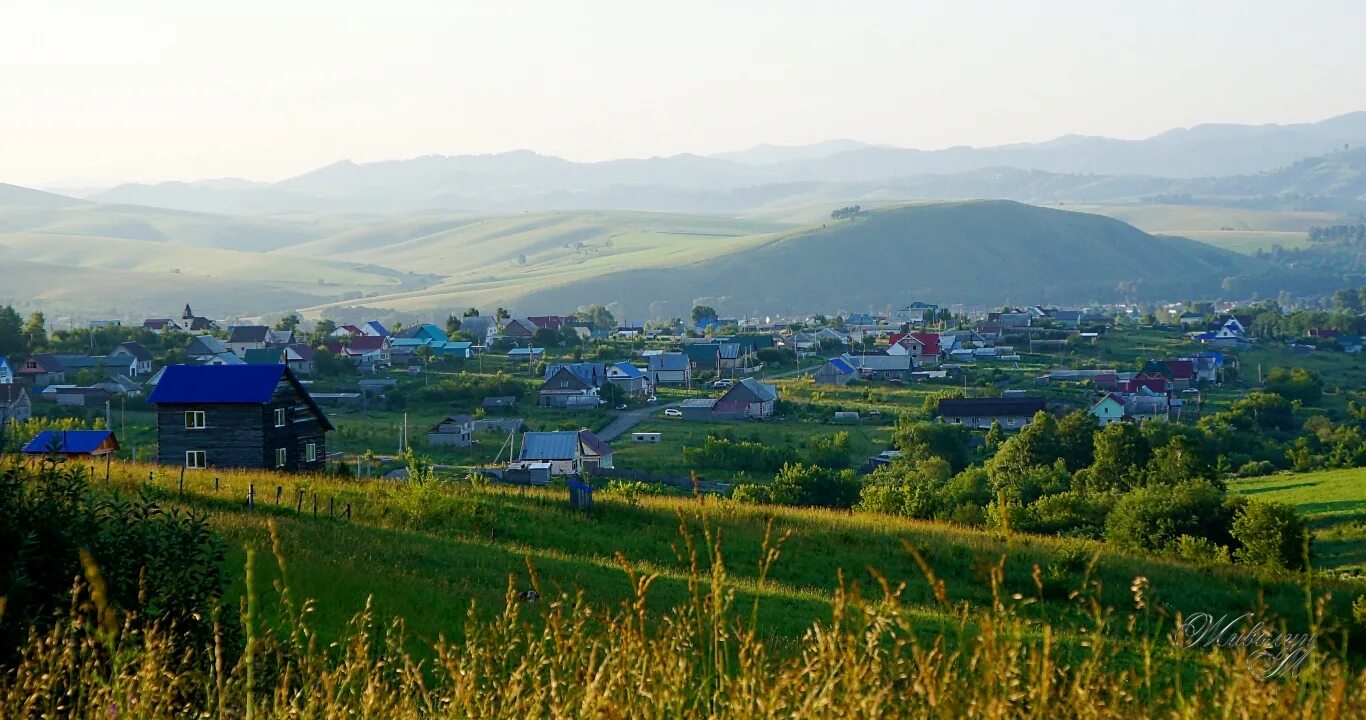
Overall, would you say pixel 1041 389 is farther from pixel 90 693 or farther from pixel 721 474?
pixel 90 693

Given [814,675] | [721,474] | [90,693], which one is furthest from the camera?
[721,474]

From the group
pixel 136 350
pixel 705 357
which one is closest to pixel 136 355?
pixel 136 350

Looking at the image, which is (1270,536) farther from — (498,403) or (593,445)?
(498,403)

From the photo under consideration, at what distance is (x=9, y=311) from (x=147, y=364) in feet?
37.8

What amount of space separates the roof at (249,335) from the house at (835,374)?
33403 millimetres

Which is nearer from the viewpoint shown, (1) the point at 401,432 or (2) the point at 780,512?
(2) the point at 780,512

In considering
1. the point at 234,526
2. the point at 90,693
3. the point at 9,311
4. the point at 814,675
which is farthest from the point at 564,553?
the point at 9,311

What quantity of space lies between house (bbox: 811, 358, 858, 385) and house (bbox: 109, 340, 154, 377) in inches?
1388

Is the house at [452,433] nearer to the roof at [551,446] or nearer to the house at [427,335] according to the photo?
the roof at [551,446]

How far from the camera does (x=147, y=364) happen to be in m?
68.2

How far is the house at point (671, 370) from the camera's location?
255 ft

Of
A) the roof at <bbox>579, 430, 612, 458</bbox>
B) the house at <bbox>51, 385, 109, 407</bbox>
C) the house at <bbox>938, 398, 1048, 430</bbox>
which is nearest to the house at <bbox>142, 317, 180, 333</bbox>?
the house at <bbox>51, 385, 109, 407</bbox>

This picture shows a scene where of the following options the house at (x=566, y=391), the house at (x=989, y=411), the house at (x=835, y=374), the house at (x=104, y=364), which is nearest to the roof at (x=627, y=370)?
the house at (x=566, y=391)

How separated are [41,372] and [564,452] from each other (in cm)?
3085
